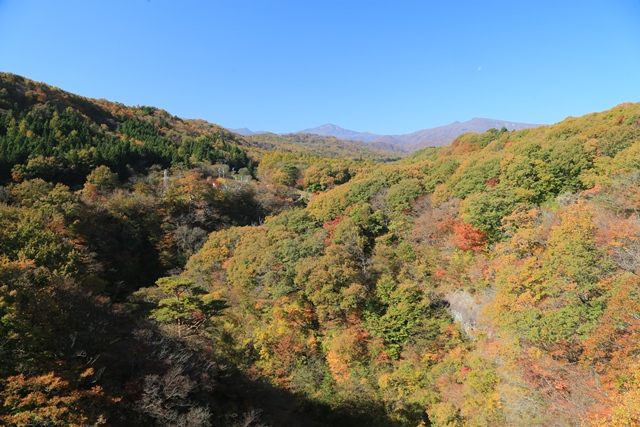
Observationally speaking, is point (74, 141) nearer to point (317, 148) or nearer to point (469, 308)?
point (469, 308)

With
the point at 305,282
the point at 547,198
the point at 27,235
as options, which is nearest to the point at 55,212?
the point at 27,235

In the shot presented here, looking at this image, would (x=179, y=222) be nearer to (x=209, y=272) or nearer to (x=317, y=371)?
(x=209, y=272)

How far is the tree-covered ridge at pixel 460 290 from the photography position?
41.6 ft

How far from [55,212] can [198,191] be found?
46.7 ft

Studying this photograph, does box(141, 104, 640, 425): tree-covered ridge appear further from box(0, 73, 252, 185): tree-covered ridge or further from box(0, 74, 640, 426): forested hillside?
box(0, 73, 252, 185): tree-covered ridge

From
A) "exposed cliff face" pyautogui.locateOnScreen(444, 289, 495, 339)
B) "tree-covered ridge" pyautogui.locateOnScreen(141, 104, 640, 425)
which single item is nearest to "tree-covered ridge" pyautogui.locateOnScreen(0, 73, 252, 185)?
"tree-covered ridge" pyautogui.locateOnScreen(141, 104, 640, 425)

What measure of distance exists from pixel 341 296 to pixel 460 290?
658 centimetres

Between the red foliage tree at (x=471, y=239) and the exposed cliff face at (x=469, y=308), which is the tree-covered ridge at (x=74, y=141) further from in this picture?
the exposed cliff face at (x=469, y=308)

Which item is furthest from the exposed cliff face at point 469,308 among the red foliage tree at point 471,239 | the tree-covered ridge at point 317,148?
the tree-covered ridge at point 317,148

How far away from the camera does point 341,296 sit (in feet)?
72.8

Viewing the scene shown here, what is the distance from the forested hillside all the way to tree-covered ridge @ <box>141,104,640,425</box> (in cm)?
10

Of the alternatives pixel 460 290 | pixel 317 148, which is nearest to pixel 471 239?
pixel 460 290

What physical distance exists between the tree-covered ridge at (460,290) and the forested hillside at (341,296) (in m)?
0.10

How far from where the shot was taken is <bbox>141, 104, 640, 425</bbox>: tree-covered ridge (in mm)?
12680
